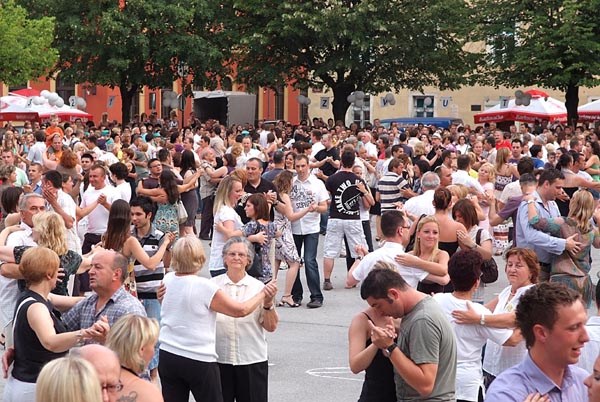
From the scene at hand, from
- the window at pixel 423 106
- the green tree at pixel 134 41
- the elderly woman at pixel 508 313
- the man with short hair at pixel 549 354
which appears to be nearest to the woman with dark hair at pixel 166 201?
the elderly woman at pixel 508 313

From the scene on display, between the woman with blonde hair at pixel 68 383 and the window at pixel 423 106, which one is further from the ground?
the window at pixel 423 106

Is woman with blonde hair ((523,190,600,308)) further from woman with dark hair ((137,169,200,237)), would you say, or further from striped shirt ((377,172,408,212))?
striped shirt ((377,172,408,212))

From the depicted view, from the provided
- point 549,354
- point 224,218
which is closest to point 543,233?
point 224,218

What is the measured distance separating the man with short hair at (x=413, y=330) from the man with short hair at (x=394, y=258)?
306cm

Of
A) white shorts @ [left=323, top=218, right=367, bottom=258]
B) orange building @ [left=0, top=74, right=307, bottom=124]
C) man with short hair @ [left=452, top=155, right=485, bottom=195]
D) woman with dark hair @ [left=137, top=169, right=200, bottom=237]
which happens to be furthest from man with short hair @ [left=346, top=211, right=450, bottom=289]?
orange building @ [left=0, top=74, right=307, bottom=124]

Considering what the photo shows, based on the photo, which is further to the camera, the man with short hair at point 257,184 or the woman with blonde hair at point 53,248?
the man with short hair at point 257,184

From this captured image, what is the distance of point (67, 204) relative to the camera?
40.6 ft

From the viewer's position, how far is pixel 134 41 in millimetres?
44719

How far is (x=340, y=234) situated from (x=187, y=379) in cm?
743

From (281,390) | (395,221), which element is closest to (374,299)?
(395,221)

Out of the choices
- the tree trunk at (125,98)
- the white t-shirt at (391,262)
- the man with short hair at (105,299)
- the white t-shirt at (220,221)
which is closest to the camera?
the man with short hair at (105,299)

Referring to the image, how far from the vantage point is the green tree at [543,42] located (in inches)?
1703

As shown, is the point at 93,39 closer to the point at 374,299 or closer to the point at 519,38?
the point at 519,38

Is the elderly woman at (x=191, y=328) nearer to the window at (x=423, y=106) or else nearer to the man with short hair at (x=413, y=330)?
the man with short hair at (x=413, y=330)
